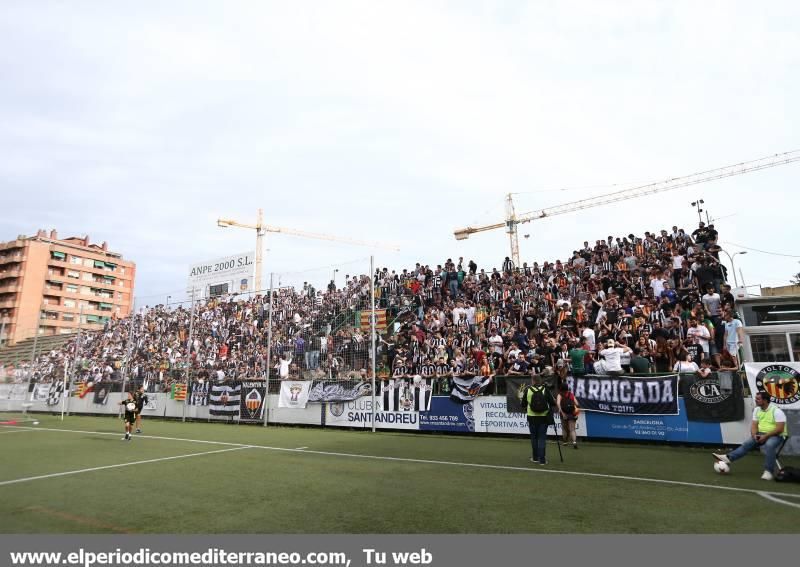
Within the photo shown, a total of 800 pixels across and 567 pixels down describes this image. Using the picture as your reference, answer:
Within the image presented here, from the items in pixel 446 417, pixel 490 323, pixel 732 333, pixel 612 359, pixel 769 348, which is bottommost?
pixel 446 417

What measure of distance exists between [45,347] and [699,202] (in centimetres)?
5467

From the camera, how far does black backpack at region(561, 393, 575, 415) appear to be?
13109 mm

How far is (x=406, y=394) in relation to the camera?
17.5 metres

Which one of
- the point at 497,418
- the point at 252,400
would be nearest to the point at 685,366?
the point at 497,418

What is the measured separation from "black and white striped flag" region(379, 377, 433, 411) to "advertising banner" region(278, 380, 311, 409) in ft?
13.2

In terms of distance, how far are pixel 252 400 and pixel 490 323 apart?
1160 centimetres

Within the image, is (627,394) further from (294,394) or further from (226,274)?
(226,274)

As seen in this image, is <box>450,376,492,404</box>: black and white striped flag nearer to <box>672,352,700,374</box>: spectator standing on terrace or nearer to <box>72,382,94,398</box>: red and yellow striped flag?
<box>672,352,700,374</box>: spectator standing on terrace

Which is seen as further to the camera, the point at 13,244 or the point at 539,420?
the point at 13,244

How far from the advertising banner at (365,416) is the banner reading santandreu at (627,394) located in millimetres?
5763

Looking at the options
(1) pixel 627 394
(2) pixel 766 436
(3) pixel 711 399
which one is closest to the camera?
(2) pixel 766 436

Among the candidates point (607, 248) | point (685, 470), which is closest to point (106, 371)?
point (607, 248)

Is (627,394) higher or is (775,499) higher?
(627,394)

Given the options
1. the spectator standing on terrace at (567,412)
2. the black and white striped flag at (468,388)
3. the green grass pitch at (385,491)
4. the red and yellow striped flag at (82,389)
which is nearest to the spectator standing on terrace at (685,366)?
the green grass pitch at (385,491)
